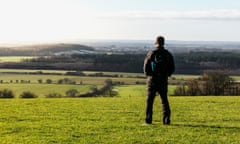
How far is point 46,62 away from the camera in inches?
3423

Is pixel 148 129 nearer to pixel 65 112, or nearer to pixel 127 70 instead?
pixel 65 112

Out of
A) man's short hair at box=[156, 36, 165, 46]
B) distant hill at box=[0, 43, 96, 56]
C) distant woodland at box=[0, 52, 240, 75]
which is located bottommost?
distant woodland at box=[0, 52, 240, 75]

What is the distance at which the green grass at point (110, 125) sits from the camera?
11.6 meters

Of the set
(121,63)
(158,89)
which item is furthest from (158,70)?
(121,63)

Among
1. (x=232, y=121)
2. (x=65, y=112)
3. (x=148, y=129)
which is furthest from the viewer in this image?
(x=65, y=112)

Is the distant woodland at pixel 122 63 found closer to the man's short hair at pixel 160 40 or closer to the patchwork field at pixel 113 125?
the patchwork field at pixel 113 125

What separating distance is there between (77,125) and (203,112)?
6425 millimetres

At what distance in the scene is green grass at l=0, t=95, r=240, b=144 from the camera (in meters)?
11.6

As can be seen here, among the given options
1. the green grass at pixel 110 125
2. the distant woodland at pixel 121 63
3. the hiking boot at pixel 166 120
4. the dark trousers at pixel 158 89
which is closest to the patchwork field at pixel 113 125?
the green grass at pixel 110 125

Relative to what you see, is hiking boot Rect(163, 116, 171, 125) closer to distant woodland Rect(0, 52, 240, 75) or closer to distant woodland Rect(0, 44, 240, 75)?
distant woodland Rect(0, 44, 240, 75)

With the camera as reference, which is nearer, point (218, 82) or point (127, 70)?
point (218, 82)

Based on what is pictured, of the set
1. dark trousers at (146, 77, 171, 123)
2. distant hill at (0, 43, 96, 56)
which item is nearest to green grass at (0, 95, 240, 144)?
dark trousers at (146, 77, 171, 123)

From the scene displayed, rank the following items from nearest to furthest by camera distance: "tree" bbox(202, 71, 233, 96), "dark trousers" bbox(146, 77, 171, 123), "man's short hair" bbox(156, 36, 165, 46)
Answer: "man's short hair" bbox(156, 36, 165, 46) → "dark trousers" bbox(146, 77, 171, 123) → "tree" bbox(202, 71, 233, 96)

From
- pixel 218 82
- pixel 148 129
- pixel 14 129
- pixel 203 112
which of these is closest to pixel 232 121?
pixel 203 112
